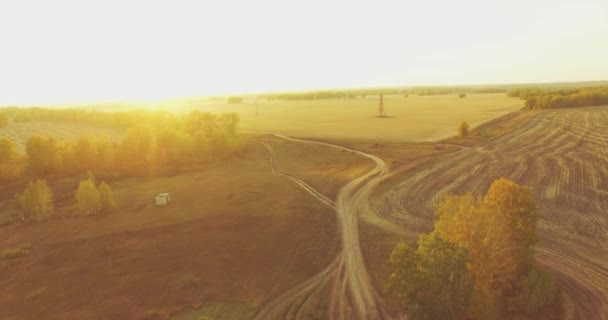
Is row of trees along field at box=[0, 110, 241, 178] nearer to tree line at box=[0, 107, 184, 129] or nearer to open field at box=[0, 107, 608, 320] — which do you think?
open field at box=[0, 107, 608, 320]

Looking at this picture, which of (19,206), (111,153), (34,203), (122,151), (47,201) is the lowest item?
(19,206)

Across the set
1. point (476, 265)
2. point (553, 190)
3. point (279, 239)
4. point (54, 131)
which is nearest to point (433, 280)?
point (476, 265)

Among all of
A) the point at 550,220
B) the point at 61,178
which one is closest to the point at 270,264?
the point at 550,220

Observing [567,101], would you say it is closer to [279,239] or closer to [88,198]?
[279,239]

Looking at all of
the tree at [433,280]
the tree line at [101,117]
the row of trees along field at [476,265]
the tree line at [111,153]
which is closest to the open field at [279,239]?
the row of trees along field at [476,265]

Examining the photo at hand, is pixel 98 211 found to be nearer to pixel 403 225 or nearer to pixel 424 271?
pixel 403 225

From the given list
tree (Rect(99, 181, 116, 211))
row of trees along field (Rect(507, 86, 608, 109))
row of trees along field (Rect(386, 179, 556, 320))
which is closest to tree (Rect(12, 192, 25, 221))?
tree (Rect(99, 181, 116, 211))
